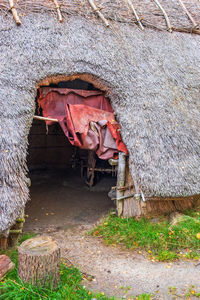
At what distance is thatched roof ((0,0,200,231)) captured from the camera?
16.2 feet

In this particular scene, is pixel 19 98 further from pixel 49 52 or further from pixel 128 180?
pixel 128 180

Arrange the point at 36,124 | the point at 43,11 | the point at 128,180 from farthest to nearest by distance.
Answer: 1. the point at 36,124
2. the point at 43,11
3. the point at 128,180

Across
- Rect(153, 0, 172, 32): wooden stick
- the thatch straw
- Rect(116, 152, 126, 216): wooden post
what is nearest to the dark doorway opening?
Rect(116, 152, 126, 216): wooden post

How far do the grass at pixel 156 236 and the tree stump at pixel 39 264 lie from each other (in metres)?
1.88

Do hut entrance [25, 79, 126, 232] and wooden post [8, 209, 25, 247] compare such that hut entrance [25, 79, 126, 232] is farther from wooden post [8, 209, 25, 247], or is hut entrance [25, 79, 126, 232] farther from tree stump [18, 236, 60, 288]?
tree stump [18, 236, 60, 288]

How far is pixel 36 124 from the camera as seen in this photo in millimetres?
10617

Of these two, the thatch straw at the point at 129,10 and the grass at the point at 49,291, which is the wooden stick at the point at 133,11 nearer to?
the thatch straw at the point at 129,10

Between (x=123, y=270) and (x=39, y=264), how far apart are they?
163 cm

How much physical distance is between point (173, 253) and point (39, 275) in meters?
2.41

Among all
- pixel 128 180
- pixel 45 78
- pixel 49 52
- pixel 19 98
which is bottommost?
pixel 128 180

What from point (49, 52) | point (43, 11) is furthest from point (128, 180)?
point (43, 11)

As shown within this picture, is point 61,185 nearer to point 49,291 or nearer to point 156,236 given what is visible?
point 156,236

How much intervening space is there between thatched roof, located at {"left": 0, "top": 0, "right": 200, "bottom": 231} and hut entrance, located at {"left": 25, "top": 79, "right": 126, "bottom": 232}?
→ 579 mm

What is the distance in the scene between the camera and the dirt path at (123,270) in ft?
13.4
